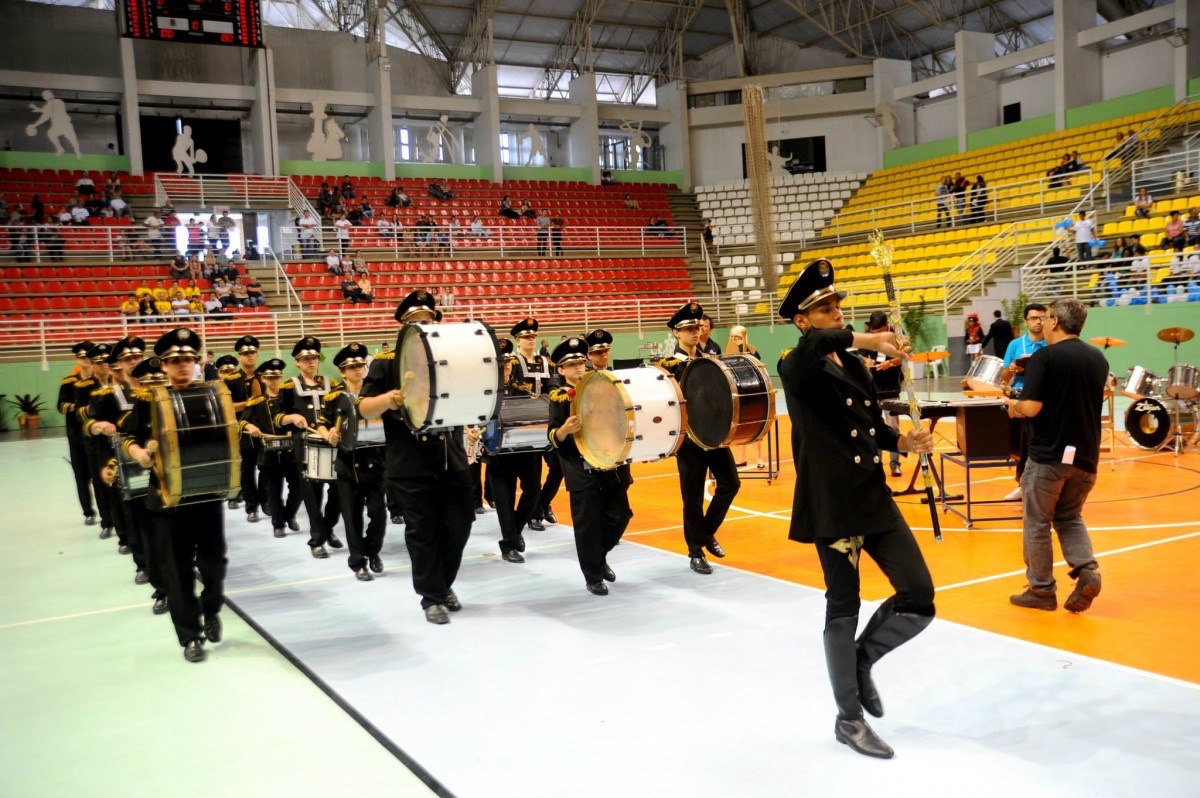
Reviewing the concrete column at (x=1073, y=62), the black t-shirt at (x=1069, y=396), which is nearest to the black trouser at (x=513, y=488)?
the black t-shirt at (x=1069, y=396)

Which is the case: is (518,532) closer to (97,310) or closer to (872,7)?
(97,310)

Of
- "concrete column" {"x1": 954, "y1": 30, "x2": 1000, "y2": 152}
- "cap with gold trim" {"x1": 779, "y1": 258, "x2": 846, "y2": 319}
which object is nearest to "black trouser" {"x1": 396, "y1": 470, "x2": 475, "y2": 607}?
"cap with gold trim" {"x1": 779, "y1": 258, "x2": 846, "y2": 319}

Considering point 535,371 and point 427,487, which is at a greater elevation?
point 535,371

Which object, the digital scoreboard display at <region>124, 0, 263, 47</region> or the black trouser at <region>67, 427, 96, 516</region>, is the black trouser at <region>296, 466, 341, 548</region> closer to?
the black trouser at <region>67, 427, 96, 516</region>

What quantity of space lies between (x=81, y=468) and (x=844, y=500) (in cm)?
864

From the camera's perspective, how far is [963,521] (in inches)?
326

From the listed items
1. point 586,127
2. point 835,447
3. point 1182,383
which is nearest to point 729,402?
point 835,447

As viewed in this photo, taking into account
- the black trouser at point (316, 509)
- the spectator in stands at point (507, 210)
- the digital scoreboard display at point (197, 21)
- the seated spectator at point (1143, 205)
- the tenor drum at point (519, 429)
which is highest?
the digital scoreboard display at point (197, 21)

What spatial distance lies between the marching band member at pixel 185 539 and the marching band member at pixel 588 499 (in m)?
2.18

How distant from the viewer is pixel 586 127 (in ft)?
111

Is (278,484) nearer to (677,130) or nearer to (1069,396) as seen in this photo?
(1069,396)

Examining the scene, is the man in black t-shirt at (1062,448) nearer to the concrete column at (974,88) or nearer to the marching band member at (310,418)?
the marching band member at (310,418)

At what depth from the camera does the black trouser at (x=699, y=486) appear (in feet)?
23.1

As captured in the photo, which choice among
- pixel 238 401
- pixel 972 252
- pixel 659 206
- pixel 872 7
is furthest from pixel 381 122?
pixel 238 401
